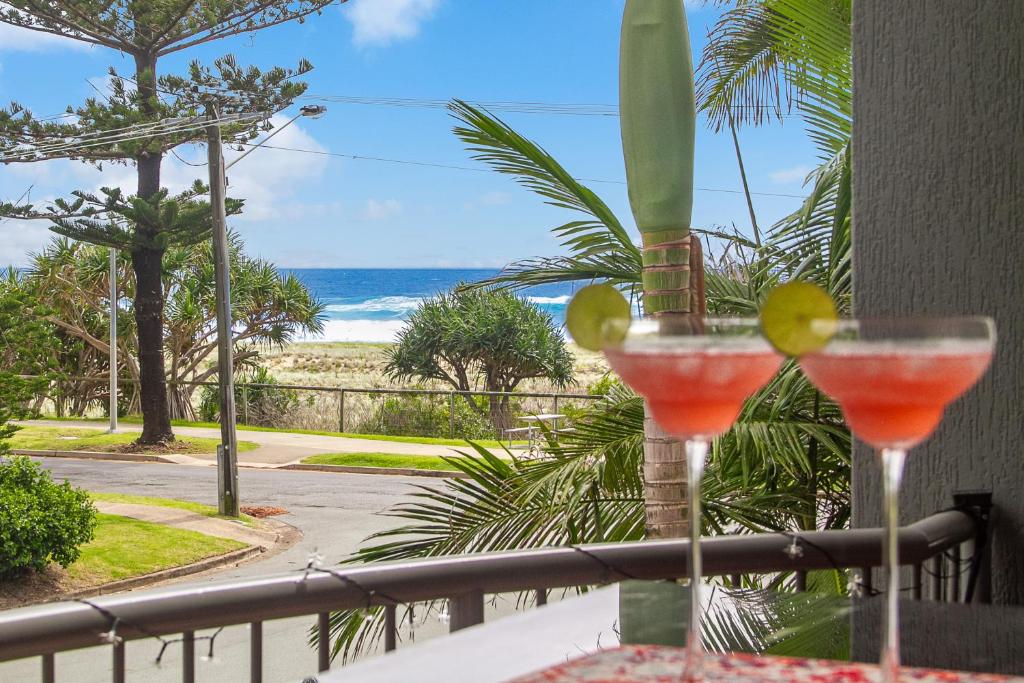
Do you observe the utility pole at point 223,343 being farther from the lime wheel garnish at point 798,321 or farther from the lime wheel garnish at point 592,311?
the lime wheel garnish at point 798,321

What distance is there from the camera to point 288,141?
78000 mm

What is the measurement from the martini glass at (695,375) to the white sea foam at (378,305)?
50459 mm

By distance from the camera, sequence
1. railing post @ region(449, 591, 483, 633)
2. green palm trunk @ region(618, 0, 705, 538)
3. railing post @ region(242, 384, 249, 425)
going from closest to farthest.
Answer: railing post @ region(449, 591, 483, 633)
green palm trunk @ region(618, 0, 705, 538)
railing post @ region(242, 384, 249, 425)

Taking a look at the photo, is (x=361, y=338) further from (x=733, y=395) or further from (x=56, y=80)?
(x=56, y=80)

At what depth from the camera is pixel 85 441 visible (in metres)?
16.3

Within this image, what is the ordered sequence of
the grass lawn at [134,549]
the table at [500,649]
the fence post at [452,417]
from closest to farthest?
the table at [500,649]
the grass lawn at [134,549]
the fence post at [452,417]

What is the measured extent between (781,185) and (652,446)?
88852 mm

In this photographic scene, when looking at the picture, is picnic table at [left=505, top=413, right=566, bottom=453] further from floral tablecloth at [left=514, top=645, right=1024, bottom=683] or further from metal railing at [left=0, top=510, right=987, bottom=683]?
floral tablecloth at [left=514, top=645, right=1024, bottom=683]

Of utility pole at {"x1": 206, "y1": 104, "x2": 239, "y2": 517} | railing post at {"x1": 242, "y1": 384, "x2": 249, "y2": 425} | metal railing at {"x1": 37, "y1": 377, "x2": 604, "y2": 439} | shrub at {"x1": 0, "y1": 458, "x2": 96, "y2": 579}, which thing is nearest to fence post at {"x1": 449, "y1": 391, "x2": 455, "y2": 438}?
metal railing at {"x1": 37, "y1": 377, "x2": 604, "y2": 439}

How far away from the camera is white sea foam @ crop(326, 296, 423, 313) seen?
2043 inches

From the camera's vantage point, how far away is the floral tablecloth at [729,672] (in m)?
0.77

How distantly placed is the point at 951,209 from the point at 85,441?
16.7 metres

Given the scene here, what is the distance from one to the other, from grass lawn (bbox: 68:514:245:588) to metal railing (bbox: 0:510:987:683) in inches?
302

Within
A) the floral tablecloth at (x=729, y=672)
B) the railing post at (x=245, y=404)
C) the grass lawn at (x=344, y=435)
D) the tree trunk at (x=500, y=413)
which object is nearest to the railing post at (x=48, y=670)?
the floral tablecloth at (x=729, y=672)
